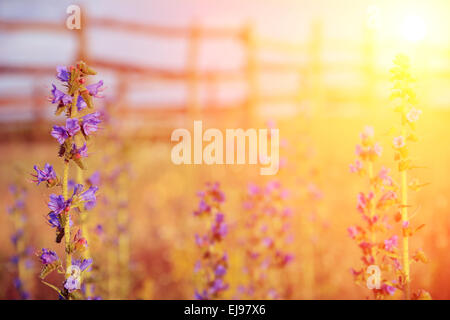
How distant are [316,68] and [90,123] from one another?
6830mm

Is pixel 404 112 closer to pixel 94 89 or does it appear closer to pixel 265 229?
pixel 94 89

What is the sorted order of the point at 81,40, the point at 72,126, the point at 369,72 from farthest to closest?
the point at 369,72, the point at 81,40, the point at 72,126

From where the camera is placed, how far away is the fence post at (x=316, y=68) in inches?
305

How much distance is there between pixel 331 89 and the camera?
33.7 ft

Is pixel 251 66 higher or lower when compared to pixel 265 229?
higher

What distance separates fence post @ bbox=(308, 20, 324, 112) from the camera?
25.4 feet

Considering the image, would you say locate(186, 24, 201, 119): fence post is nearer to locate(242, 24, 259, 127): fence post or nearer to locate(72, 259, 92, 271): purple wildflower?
locate(242, 24, 259, 127): fence post

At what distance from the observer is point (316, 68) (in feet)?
26.2

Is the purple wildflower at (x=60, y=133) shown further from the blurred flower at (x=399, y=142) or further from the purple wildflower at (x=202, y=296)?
the blurred flower at (x=399, y=142)

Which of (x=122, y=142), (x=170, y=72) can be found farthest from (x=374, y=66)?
(x=122, y=142)

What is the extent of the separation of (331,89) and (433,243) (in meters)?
7.66

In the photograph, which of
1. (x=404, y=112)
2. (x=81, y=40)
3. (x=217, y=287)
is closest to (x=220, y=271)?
(x=217, y=287)

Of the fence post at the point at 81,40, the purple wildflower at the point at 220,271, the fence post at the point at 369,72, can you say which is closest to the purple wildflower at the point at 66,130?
the purple wildflower at the point at 220,271

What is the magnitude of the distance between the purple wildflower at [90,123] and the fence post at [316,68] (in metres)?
6.36
